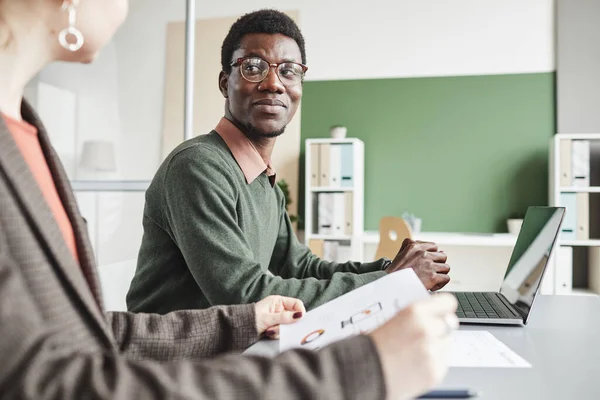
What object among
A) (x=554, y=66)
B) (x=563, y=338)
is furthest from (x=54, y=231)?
(x=554, y=66)

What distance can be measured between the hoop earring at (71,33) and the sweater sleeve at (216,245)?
1.96 feet

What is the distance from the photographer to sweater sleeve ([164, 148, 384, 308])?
46.4 inches

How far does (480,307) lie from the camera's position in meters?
1.34

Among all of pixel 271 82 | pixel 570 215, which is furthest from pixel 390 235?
pixel 271 82

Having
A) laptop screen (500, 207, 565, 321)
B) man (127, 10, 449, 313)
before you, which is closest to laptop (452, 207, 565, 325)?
laptop screen (500, 207, 565, 321)

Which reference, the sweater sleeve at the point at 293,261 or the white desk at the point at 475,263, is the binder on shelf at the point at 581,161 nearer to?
the white desk at the point at 475,263

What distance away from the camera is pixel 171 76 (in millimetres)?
4562

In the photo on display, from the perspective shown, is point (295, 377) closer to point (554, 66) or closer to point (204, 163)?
point (204, 163)

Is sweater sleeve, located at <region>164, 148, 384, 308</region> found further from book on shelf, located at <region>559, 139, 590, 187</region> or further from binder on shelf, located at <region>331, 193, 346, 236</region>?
book on shelf, located at <region>559, 139, 590, 187</region>

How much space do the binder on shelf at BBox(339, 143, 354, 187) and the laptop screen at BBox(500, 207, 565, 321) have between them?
2.72 metres

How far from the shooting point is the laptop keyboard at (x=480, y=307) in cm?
123

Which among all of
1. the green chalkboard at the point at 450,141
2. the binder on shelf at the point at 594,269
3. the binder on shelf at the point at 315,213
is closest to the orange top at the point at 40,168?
the binder on shelf at the point at 315,213

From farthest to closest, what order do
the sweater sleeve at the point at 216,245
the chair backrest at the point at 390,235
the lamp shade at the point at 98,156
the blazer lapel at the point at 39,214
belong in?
the chair backrest at the point at 390,235 → the lamp shade at the point at 98,156 → the sweater sleeve at the point at 216,245 → the blazer lapel at the point at 39,214

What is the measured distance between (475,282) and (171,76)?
301 centimetres
